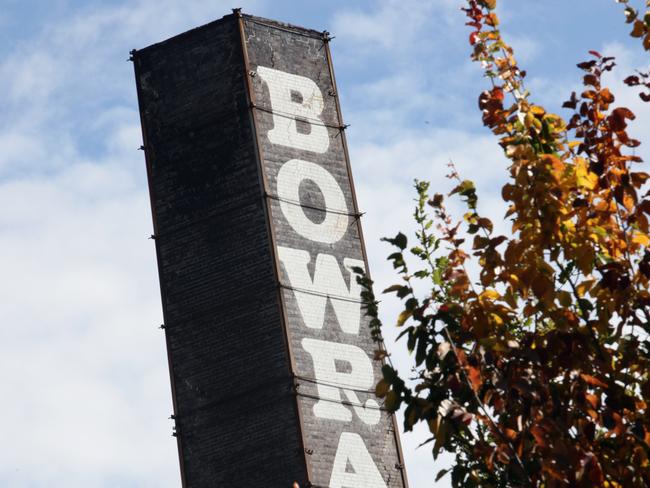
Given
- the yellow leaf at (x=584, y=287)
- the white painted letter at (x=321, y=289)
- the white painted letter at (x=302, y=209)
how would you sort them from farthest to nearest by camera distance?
the white painted letter at (x=302, y=209), the white painted letter at (x=321, y=289), the yellow leaf at (x=584, y=287)

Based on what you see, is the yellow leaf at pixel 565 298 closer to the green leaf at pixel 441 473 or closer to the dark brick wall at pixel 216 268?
the green leaf at pixel 441 473

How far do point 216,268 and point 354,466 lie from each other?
5.16 m

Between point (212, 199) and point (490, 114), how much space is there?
20939mm

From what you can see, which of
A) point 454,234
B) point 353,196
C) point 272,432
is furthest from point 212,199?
point 454,234

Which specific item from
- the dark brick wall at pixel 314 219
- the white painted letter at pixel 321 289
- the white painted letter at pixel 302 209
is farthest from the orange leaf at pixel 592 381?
the white painted letter at pixel 302 209

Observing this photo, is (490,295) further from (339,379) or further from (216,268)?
(216,268)

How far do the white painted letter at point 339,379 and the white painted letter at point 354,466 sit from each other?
50 centimetres

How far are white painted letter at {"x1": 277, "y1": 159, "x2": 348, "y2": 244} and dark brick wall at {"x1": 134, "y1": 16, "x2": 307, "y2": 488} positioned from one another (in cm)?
75

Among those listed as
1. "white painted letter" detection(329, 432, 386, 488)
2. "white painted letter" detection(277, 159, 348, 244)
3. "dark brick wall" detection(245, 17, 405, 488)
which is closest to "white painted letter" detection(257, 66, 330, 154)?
"dark brick wall" detection(245, 17, 405, 488)

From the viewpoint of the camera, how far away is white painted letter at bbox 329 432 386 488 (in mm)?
27422

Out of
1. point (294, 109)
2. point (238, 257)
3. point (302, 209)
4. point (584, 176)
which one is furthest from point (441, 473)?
point (294, 109)

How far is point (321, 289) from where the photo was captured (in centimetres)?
2889

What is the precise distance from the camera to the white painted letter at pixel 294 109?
29953mm

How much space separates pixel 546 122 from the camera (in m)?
8.48
